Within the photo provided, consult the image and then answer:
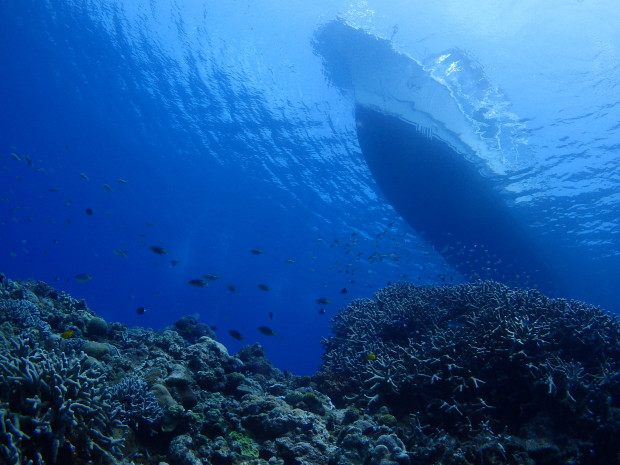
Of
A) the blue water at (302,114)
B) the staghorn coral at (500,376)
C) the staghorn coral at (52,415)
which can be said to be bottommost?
the staghorn coral at (52,415)

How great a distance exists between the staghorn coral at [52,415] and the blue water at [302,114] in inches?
509

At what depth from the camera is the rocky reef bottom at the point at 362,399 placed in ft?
12.8

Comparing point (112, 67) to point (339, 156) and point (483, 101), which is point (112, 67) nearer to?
point (339, 156)

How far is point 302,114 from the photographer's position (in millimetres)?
25938

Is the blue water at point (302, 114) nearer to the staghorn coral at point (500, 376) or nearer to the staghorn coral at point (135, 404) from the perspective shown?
the staghorn coral at point (500, 376)

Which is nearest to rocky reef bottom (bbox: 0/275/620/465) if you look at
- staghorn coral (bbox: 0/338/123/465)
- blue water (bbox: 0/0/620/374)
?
staghorn coral (bbox: 0/338/123/465)

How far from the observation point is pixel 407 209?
2500cm

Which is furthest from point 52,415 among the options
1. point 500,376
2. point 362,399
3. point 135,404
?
point 500,376

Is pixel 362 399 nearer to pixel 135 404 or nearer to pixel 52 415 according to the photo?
pixel 135 404

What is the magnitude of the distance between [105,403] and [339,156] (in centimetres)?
2538

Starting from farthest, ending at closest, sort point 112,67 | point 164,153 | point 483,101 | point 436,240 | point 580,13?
point 164,153
point 112,67
point 436,240
point 483,101
point 580,13

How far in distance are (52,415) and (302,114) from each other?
2494cm

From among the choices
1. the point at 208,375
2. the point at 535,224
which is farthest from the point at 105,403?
the point at 535,224

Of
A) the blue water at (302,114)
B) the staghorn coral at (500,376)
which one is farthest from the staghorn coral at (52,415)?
the blue water at (302,114)
